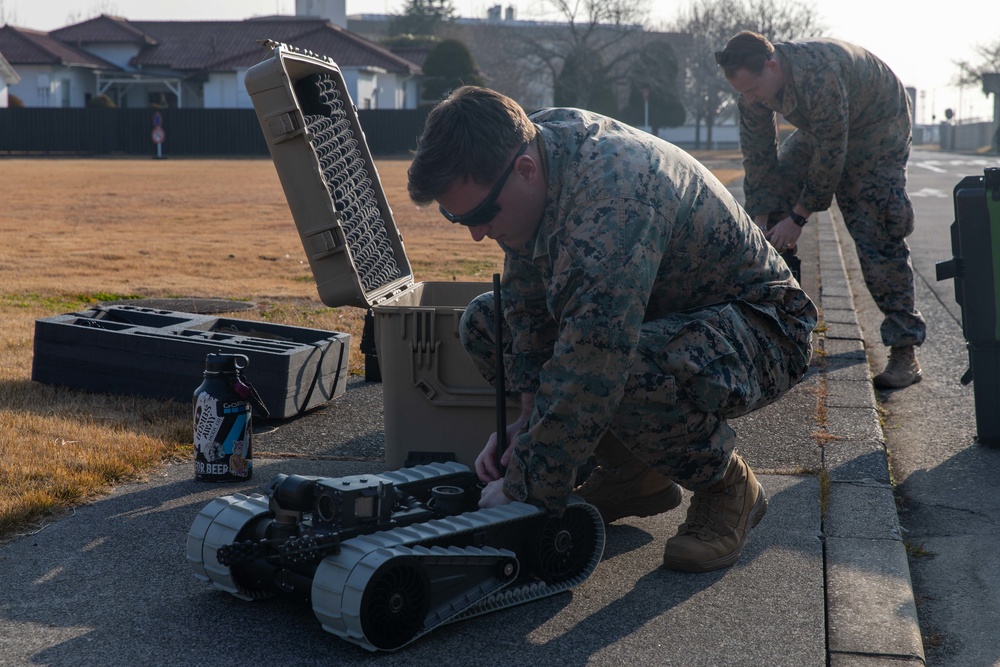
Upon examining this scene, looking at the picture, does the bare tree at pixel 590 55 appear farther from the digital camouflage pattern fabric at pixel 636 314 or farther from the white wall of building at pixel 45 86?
the digital camouflage pattern fabric at pixel 636 314

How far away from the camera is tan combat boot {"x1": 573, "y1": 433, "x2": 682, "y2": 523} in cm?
338

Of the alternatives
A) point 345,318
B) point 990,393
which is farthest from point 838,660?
point 345,318

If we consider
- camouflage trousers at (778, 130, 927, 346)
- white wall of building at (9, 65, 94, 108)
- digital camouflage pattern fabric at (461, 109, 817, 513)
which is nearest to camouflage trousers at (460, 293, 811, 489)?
digital camouflage pattern fabric at (461, 109, 817, 513)

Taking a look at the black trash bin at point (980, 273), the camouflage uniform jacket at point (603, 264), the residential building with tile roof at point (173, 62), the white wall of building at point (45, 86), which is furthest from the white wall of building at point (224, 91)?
the camouflage uniform jacket at point (603, 264)

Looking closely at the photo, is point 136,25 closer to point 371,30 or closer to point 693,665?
point 371,30

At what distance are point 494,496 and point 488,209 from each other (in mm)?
781

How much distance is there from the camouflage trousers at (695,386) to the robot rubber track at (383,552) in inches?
10.7

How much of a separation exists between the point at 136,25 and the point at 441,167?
72785 millimetres

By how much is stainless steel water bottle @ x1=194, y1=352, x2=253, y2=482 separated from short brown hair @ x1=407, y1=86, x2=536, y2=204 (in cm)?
141

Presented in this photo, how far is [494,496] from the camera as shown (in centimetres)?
289

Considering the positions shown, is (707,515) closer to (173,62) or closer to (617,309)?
(617,309)

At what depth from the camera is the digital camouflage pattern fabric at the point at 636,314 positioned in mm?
2609

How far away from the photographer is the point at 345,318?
714cm

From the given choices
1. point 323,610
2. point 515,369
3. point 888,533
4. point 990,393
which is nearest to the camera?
point 323,610
